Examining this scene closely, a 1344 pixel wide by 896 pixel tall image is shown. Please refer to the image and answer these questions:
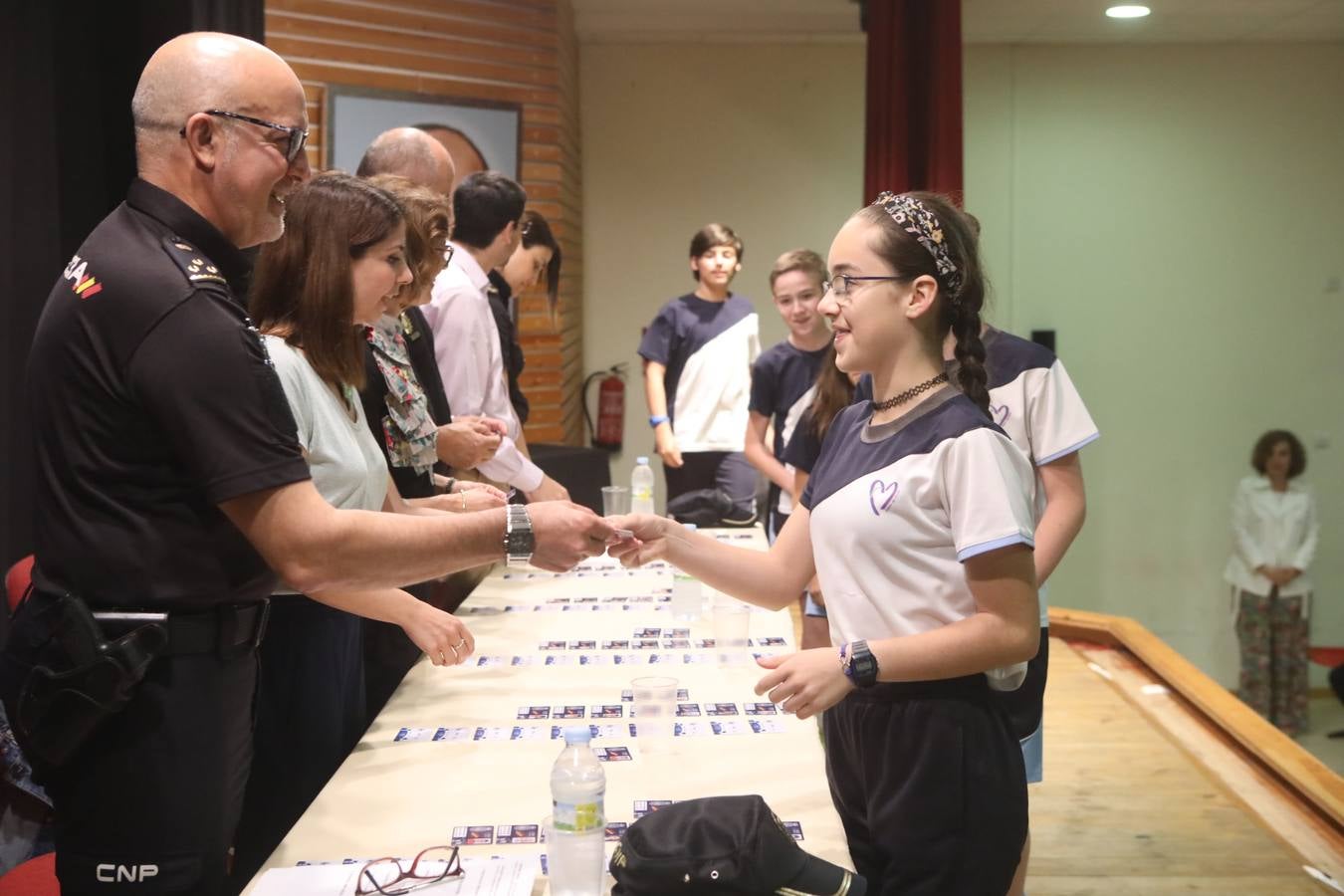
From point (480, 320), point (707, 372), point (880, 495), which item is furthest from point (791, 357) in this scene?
point (880, 495)

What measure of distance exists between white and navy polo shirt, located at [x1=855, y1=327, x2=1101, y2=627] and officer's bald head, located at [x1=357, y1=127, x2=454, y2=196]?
154 cm

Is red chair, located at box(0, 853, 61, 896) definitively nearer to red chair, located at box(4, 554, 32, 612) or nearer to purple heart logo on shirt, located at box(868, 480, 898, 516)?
red chair, located at box(4, 554, 32, 612)

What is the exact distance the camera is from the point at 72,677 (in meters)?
1.42

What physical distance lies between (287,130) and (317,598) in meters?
0.77

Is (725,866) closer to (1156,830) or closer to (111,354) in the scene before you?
(111,354)

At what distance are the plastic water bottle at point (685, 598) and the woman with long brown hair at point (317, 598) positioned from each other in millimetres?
695

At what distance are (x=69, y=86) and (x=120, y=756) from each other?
2.25m

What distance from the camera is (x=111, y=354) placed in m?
1.44

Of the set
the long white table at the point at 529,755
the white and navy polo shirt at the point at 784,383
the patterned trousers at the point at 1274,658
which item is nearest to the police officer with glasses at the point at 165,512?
the long white table at the point at 529,755

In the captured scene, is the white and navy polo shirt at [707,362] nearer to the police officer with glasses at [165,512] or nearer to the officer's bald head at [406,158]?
the officer's bald head at [406,158]

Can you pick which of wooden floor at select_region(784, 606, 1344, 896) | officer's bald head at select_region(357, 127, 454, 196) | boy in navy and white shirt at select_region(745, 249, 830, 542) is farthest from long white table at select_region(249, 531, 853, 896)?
boy in navy and white shirt at select_region(745, 249, 830, 542)

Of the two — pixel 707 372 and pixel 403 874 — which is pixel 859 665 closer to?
pixel 403 874

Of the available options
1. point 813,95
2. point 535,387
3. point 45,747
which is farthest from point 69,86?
point 813,95

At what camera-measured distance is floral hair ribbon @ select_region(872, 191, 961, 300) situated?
A: 1.71m
